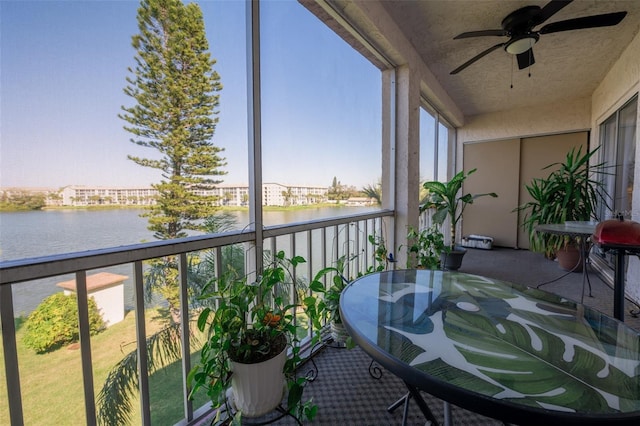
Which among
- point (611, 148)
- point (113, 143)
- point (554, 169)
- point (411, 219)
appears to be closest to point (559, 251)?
point (611, 148)

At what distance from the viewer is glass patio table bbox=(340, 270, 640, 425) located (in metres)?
0.53

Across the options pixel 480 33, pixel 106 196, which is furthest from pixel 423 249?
pixel 106 196

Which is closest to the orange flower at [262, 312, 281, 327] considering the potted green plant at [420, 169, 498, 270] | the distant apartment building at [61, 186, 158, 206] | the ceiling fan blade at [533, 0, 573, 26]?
the distant apartment building at [61, 186, 158, 206]

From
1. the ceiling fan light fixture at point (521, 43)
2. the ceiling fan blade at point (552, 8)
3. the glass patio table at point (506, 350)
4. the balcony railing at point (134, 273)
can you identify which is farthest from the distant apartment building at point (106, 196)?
the ceiling fan light fixture at point (521, 43)

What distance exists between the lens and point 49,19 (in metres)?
0.85

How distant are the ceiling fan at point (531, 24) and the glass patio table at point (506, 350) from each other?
2.18m

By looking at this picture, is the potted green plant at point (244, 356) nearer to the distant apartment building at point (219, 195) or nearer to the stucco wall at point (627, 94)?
the distant apartment building at point (219, 195)

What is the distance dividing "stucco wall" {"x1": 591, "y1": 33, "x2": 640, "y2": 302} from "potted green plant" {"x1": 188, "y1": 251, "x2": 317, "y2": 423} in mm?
3485

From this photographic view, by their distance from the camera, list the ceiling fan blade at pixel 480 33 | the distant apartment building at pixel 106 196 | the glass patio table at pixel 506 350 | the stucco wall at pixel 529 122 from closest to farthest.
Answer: the glass patio table at pixel 506 350 < the distant apartment building at pixel 106 196 < the ceiling fan blade at pixel 480 33 < the stucco wall at pixel 529 122

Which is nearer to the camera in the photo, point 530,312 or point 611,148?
point 530,312

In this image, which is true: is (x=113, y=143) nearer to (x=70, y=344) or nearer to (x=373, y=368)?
(x=70, y=344)

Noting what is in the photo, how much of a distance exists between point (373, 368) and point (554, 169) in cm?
528

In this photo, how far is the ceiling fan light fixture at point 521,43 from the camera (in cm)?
243

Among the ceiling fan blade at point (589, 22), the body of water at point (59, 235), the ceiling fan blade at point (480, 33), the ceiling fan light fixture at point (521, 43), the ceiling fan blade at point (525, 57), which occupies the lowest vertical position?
the body of water at point (59, 235)
